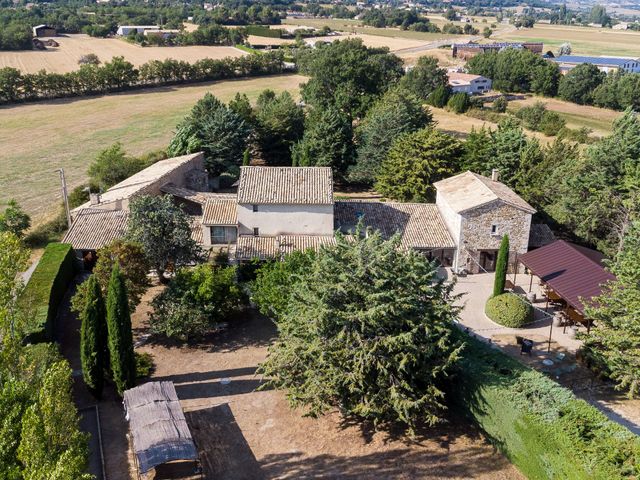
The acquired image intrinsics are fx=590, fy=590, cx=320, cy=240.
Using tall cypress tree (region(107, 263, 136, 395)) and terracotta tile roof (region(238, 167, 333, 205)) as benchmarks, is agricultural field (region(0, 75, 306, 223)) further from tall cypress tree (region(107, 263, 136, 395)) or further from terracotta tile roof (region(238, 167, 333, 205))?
tall cypress tree (region(107, 263, 136, 395))

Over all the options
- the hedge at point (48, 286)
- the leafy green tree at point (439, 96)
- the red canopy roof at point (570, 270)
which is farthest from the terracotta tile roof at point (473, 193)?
the leafy green tree at point (439, 96)

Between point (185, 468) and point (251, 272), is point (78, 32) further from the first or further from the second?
point (185, 468)

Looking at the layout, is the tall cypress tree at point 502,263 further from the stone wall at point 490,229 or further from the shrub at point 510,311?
the stone wall at point 490,229

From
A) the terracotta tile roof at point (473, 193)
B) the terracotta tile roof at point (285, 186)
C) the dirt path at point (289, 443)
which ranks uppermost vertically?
the terracotta tile roof at point (285, 186)

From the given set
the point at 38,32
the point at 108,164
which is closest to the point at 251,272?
the point at 108,164

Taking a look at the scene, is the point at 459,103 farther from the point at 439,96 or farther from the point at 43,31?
the point at 43,31

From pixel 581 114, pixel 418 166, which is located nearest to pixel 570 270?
Answer: pixel 418 166
